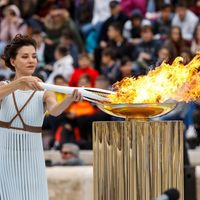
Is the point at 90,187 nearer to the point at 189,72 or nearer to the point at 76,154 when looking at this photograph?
the point at 76,154

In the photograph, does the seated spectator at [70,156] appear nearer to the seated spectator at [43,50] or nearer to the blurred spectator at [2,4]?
the seated spectator at [43,50]

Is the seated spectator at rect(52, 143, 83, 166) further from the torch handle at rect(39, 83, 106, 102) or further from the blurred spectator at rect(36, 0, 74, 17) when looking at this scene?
the torch handle at rect(39, 83, 106, 102)

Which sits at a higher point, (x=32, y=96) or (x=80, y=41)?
(x=80, y=41)

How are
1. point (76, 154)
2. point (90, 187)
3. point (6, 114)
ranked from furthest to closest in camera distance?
point (76, 154)
point (90, 187)
point (6, 114)

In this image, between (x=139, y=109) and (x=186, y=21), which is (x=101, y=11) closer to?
(x=186, y=21)

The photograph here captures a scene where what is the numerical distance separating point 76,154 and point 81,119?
3.76ft

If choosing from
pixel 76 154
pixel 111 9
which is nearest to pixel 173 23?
pixel 111 9

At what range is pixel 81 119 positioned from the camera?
12.9 metres

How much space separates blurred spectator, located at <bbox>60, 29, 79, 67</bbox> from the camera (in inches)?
587

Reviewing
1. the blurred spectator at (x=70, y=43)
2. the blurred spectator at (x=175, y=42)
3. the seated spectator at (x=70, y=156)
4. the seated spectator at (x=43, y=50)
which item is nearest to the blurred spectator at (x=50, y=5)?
the blurred spectator at (x=70, y=43)

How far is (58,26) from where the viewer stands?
51.6ft

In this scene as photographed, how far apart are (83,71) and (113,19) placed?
1814 millimetres

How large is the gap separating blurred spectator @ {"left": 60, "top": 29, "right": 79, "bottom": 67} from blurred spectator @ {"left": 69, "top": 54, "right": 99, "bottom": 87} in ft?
2.16

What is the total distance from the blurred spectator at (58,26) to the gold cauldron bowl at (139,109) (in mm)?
8806
